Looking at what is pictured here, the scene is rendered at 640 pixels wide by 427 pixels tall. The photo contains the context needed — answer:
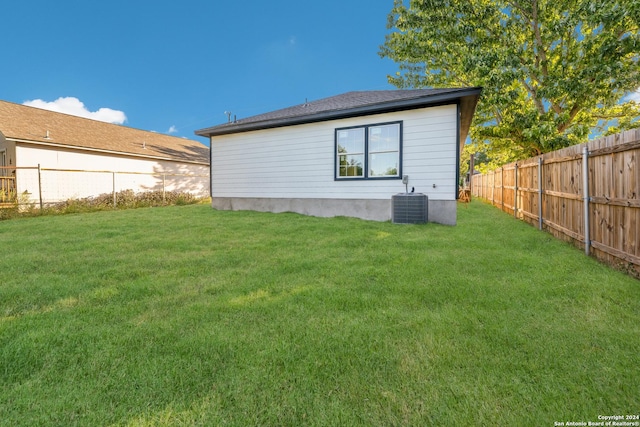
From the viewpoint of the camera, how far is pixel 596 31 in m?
10.9

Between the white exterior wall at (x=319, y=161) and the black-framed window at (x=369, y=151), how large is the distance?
139 millimetres

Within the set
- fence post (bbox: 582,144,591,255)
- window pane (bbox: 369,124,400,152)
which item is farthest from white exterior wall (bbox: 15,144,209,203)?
fence post (bbox: 582,144,591,255)

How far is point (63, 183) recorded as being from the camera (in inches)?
468

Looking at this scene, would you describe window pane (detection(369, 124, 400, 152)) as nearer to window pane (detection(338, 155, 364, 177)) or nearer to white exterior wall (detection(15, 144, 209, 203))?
window pane (detection(338, 155, 364, 177))

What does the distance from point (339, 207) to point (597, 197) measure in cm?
530

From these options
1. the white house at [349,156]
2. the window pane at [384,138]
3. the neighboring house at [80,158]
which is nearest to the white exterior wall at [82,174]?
the neighboring house at [80,158]

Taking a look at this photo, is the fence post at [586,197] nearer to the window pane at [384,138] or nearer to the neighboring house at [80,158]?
the window pane at [384,138]

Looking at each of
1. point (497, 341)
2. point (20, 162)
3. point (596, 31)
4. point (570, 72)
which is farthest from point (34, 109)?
point (596, 31)

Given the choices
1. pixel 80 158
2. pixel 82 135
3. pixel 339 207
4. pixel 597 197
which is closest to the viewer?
pixel 597 197

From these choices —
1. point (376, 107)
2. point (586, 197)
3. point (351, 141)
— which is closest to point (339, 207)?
point (351, 141)

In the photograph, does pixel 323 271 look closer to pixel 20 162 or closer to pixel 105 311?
pixel 105 311

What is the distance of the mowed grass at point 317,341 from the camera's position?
1366 mm

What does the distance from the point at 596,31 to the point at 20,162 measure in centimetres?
2158

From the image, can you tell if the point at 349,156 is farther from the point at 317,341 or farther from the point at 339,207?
the point at 317,341
